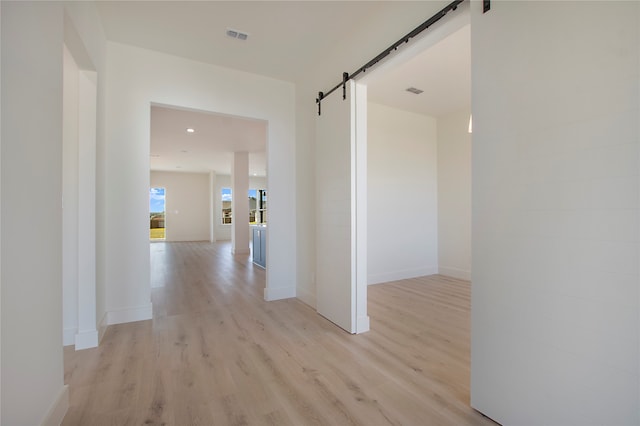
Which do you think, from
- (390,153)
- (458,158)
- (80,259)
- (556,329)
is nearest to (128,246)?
(80,259)

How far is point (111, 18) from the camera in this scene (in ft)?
8.36

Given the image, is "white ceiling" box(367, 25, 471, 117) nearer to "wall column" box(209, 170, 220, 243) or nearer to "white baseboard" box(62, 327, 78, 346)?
"white baseboard" box(62, 327, 78, 346)

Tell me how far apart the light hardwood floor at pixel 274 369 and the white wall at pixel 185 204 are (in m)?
9.32

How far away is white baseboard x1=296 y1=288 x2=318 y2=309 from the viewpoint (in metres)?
3.45

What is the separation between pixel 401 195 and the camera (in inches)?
194

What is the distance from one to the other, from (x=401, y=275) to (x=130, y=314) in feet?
12.6

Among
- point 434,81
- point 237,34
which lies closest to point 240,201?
point 237,34

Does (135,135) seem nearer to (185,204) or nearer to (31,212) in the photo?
(31,212)

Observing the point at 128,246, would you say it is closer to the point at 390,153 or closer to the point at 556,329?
the point at 556,329

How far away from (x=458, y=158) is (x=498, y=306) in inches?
156

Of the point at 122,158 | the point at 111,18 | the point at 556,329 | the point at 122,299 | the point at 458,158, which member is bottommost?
the point at 122,299

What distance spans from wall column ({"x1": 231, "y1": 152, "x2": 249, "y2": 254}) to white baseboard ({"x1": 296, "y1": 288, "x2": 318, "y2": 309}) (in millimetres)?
4821

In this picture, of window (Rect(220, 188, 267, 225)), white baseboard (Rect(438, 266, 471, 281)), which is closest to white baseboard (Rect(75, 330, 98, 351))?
white baseboard (Rect(438, 266, 471, 281))

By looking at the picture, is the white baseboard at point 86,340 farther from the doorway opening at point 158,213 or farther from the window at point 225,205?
the window at point 225,205
